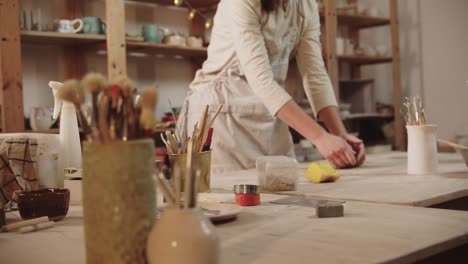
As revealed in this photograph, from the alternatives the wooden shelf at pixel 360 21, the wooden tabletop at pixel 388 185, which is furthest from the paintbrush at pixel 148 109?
the wooden shelf at pixel 360 21

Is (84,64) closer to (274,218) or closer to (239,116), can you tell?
(239,116)

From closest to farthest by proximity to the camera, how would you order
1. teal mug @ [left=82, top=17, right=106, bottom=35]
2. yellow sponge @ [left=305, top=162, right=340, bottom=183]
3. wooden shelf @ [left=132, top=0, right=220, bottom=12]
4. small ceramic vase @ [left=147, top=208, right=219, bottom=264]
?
1. small ceramic vase @ [left=147, top=208, right=219, bottom=264]
2. yellow sponge @ [left=305, top=162, right=340, bottom=183]
3. teal mug @ [left=82, top=17, right=106, bottom=35]
4. wooden shelf @ [left=132, top=0, right=220, bottom=12]

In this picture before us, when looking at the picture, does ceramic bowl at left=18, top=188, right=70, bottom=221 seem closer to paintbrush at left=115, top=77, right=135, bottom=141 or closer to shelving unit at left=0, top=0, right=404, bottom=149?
paintbrush at left=115, top=77, right=135, bottom=141

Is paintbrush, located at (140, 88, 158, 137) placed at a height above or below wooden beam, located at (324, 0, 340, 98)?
below

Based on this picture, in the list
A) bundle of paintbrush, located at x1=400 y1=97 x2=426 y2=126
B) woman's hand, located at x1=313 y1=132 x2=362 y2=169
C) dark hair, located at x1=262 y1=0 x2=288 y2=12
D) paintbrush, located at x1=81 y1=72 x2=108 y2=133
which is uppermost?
dark hair, located at x1=262 y1=0 x2=288 y2=12

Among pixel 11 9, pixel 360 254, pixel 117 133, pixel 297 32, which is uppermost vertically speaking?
pixel 11 9

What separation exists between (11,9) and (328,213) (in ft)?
8.21

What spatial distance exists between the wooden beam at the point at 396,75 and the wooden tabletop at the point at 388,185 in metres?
3.29

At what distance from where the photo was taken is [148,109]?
64cm

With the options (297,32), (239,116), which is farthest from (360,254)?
(297,32)

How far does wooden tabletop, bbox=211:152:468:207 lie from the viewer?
1150mm

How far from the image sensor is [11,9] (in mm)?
2934

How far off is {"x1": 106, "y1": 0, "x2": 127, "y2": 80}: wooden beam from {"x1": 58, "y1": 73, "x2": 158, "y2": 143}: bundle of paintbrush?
107 inches

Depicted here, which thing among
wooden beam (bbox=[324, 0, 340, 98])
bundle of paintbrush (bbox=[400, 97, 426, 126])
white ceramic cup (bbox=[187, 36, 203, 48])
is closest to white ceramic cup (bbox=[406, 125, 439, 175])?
bundle of paintbrush (bbox=[400, 97, 426, 126])
